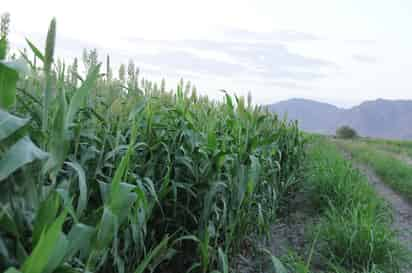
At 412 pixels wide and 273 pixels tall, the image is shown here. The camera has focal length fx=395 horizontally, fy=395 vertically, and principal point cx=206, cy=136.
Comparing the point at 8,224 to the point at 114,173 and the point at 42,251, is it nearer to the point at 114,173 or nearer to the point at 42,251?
the point at 42,251

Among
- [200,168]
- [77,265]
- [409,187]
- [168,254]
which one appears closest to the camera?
[77,265]

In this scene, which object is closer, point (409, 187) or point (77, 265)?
point (77, 265)

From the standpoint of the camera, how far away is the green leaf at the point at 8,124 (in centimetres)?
98

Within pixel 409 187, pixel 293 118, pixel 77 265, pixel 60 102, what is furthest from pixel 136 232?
pixel 409 187

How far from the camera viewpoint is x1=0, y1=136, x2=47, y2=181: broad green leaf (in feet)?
3.09

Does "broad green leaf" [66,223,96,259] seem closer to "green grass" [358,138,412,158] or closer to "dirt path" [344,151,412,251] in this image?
"dirt path" [344,151,412,251]

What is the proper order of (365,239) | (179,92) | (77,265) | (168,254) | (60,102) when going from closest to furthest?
(60,102) < (77,265) < (168,254) < (179,92) < (365,239)

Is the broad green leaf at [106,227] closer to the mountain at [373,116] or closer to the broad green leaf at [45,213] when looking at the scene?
the broad green leaf at [45,213]

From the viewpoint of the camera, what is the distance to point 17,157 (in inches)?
37.7

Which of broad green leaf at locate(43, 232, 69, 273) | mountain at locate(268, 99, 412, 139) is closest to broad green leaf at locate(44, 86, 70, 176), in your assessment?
broad green leaf at locate(43, 232, 69, 273)

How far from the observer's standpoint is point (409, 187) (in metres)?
5.79

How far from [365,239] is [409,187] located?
3.51 meters

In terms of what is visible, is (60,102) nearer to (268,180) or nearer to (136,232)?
(136,232)

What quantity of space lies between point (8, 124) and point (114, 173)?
2.96 ft
